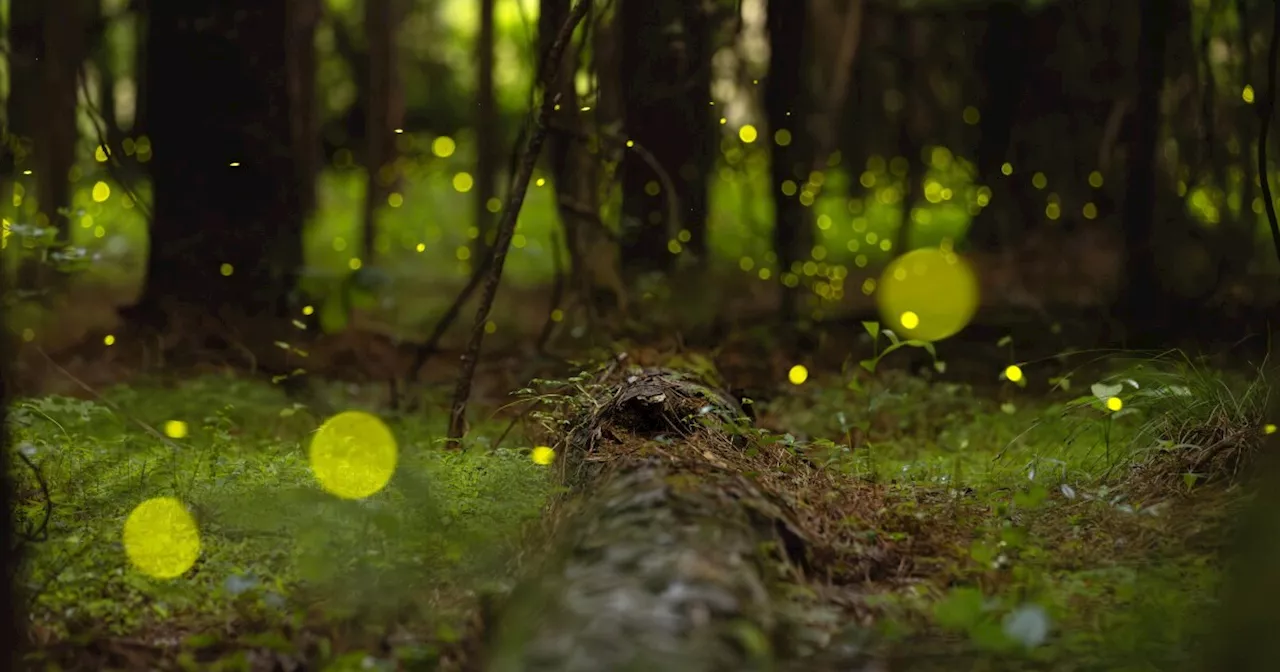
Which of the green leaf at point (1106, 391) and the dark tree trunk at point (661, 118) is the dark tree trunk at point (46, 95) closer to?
the dark tree trunk at point (661, 118)

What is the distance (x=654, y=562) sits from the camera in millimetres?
3607

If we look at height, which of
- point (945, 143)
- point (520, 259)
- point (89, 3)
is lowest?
point (520, 259)

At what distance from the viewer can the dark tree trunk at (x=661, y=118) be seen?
10.9 m

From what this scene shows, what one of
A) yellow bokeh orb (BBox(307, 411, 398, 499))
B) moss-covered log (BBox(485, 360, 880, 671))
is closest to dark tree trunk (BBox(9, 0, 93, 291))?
yellow bokeh orb (BBox(307, 411, 398, 499))

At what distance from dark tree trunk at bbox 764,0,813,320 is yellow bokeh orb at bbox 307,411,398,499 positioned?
16.9 feet

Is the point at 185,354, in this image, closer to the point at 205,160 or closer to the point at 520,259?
the point at 205,160

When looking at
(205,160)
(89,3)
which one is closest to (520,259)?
(89,3)

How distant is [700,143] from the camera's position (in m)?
11.4

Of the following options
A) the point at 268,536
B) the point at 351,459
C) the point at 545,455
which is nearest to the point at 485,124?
the point at 351,459

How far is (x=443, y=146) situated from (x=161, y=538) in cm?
2039

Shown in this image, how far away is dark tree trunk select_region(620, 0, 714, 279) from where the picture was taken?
35.7 ft

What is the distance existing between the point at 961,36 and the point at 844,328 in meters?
8.00

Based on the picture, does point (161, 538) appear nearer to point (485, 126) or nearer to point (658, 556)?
point (658, 556)

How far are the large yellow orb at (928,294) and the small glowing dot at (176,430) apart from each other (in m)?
6.90
